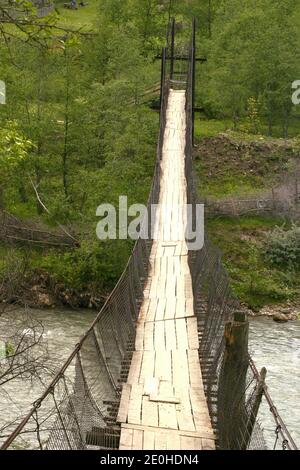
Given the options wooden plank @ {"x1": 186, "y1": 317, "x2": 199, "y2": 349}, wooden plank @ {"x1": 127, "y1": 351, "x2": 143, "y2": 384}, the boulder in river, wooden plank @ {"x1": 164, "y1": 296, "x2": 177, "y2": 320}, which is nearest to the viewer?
wooden plank @ {"x1": 127, "y1": 351, "x2": 143, "y2": 384}

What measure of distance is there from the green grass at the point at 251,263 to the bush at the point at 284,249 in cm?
27

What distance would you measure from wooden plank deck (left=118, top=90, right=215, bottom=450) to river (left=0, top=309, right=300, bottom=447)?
2.42 m

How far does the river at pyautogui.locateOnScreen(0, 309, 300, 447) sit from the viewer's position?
16.6m

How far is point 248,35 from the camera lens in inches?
1628

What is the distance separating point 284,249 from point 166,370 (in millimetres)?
19938

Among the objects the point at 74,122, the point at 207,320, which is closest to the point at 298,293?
the point at 74,122

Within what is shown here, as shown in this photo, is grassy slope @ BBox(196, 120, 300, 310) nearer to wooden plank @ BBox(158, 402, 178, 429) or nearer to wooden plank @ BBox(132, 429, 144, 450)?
wooden plank @ BBox(158, 402, 178, 429)

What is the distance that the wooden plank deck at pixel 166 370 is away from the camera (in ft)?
27.8

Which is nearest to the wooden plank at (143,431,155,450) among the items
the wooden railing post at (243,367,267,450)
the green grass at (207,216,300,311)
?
the wooden railing post at (243,367,267,450)

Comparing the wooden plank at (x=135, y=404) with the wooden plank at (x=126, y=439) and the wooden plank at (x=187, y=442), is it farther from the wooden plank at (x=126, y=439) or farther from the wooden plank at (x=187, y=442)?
the wooden plank at (x=187, y=442)

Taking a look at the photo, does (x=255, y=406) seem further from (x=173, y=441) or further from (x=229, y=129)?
(x=229, y=129)
